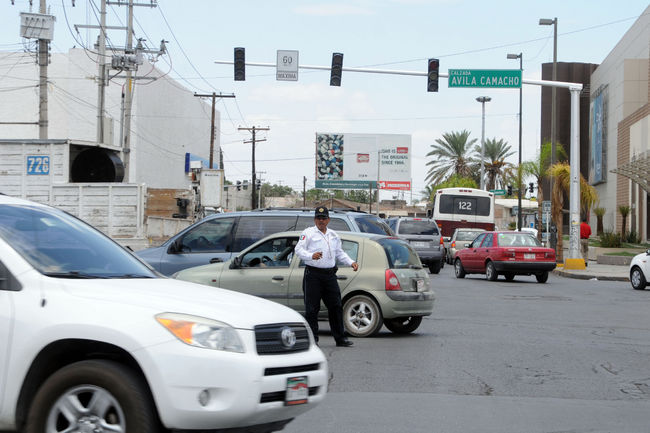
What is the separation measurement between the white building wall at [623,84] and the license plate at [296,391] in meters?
60.8

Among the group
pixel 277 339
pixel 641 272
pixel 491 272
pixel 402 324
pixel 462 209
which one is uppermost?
pixel 462 209

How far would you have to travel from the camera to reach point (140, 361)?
4914 mm

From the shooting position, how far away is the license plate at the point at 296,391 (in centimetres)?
528

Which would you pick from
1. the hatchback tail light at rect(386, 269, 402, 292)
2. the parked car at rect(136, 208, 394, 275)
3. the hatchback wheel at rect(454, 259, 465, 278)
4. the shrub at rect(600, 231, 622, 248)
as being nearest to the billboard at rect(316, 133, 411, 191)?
the shrub at rect(600, 231, 622, 248)

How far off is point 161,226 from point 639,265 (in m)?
18.0

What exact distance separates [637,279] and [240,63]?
42.3 feet

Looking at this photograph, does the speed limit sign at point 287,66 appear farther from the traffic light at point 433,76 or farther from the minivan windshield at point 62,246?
the minivan windshield at point 62,246

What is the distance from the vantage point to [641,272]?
77.3 ft

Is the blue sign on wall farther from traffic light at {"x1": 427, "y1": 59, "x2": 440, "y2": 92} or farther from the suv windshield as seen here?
the suv windshield

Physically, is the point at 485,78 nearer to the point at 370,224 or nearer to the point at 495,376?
the point at 370,224

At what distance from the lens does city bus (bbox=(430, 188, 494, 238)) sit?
4281 cm

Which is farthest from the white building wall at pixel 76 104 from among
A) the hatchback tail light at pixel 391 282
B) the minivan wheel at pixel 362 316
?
the hatchback tail light at pixel 391 282

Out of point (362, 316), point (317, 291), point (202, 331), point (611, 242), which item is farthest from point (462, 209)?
point (202, 331)

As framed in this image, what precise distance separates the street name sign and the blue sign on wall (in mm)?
12956
